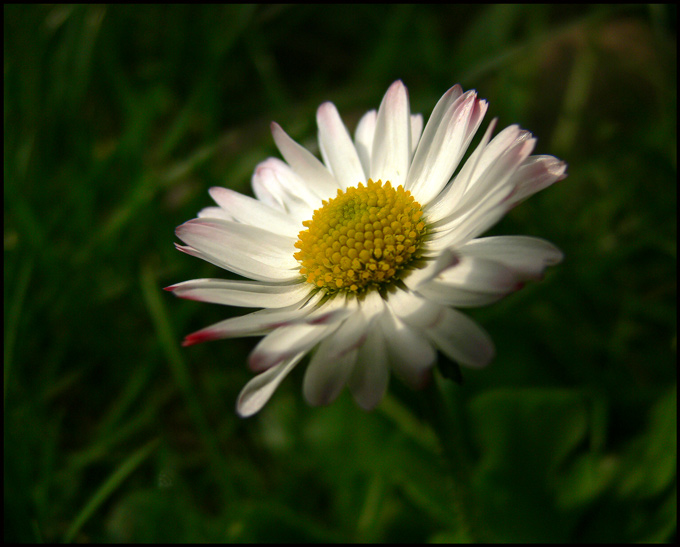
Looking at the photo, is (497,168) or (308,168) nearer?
(497,168)

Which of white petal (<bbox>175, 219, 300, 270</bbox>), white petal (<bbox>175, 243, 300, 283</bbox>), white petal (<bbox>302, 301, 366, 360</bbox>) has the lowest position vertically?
white petal (<bbox>302, 301, 366, 360</bbox>)

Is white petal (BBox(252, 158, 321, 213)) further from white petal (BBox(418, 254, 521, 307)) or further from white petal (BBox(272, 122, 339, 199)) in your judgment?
white petal (BBox(418, 254, 521, 307))

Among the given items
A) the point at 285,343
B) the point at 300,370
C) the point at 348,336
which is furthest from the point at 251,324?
the point at 300,370

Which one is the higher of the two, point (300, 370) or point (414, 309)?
point (300, 370)

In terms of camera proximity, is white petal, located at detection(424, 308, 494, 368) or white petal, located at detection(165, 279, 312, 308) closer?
white petal, located at detection(424, 308, 494, 368)

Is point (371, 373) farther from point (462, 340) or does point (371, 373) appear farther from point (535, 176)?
point (535, 176)

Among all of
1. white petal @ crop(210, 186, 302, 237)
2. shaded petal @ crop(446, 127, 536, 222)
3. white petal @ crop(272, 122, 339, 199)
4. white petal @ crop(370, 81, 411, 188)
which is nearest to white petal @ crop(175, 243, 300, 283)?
white petal @ crop(210, 186, 302, 237)

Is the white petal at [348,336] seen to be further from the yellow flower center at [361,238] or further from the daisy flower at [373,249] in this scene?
the yellow flower center at [361,238]
